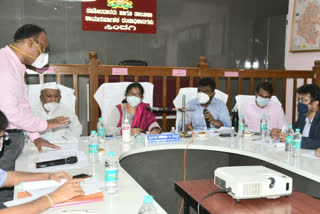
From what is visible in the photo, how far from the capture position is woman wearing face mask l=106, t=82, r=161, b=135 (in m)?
2.75

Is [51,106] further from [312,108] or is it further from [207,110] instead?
[312,108]

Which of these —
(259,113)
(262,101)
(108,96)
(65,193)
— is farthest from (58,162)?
(259,113)

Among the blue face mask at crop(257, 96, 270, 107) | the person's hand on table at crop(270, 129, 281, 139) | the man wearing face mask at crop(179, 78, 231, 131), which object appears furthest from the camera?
the blue face mask at crop(257, 96, 270, 107)

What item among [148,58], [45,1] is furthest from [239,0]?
[45,1]

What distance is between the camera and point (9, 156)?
1.71 m

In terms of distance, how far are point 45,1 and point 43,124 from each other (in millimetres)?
3371

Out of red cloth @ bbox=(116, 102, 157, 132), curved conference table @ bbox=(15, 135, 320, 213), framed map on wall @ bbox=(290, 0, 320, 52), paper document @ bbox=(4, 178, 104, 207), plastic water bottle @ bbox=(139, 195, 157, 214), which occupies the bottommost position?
curved conference table @ bbox=(15, 135, 320, 213)

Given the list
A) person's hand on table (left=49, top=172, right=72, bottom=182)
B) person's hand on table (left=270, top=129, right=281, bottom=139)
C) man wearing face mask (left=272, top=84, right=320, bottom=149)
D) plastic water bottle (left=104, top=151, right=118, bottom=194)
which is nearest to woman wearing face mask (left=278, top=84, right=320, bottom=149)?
man wearing face mask (left=272, top=84, right=320, bottom=149)

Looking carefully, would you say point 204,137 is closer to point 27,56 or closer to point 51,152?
point 51,152

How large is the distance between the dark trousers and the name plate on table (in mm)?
846

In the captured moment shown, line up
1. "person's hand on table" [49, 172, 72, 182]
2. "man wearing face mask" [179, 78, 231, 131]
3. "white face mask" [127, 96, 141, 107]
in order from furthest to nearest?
"man wearing face mask" [179, 78, 231, 131], "white face mask" [127, 96, 141, 107], "person's hand on table" [49, 172, 72, 182]

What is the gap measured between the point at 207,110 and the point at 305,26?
3.41 m

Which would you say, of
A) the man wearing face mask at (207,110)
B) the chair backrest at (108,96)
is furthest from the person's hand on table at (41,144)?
the man wearing face mask at (207,110)

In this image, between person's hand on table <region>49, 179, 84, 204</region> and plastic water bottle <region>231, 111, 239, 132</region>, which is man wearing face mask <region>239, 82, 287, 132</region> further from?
person's hand on table <region>49, 179, 84, 204</region>
